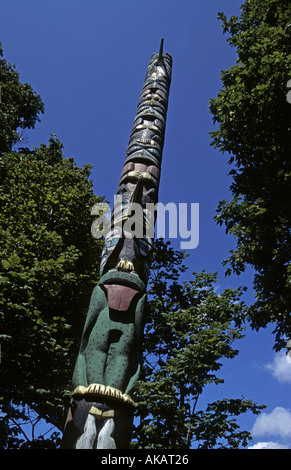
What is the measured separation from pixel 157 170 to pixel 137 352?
4337mm

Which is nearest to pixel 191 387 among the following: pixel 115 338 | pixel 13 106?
pixel 115 338

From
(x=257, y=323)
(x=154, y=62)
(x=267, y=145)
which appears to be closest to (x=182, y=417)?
(x=257, y=323)

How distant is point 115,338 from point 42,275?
10.7 feet

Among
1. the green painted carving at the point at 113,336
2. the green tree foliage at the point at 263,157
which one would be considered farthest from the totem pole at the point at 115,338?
the green tree foliage at the point at 263,157

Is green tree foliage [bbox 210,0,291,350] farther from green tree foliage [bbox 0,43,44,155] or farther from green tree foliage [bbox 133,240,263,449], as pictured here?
green tree foliage [bbox 0,43,44,155]

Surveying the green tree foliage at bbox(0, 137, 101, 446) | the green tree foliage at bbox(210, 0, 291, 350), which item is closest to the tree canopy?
the green tree foliage at bbox(0, 137, 101, 446)

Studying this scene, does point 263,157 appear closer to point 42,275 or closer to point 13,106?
point 42,275

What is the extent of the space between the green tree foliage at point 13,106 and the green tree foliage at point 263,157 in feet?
24.3

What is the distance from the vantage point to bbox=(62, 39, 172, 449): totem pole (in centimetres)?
378

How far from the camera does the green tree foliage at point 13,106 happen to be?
12398 millimetres

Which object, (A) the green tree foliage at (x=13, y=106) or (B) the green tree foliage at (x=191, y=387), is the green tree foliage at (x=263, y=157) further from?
(A) the green tree foliage at (x=13, y=106)

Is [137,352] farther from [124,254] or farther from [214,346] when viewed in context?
[214,346]

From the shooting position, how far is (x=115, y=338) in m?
4.41

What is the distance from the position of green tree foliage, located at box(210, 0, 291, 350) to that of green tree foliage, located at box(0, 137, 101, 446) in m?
3.96
